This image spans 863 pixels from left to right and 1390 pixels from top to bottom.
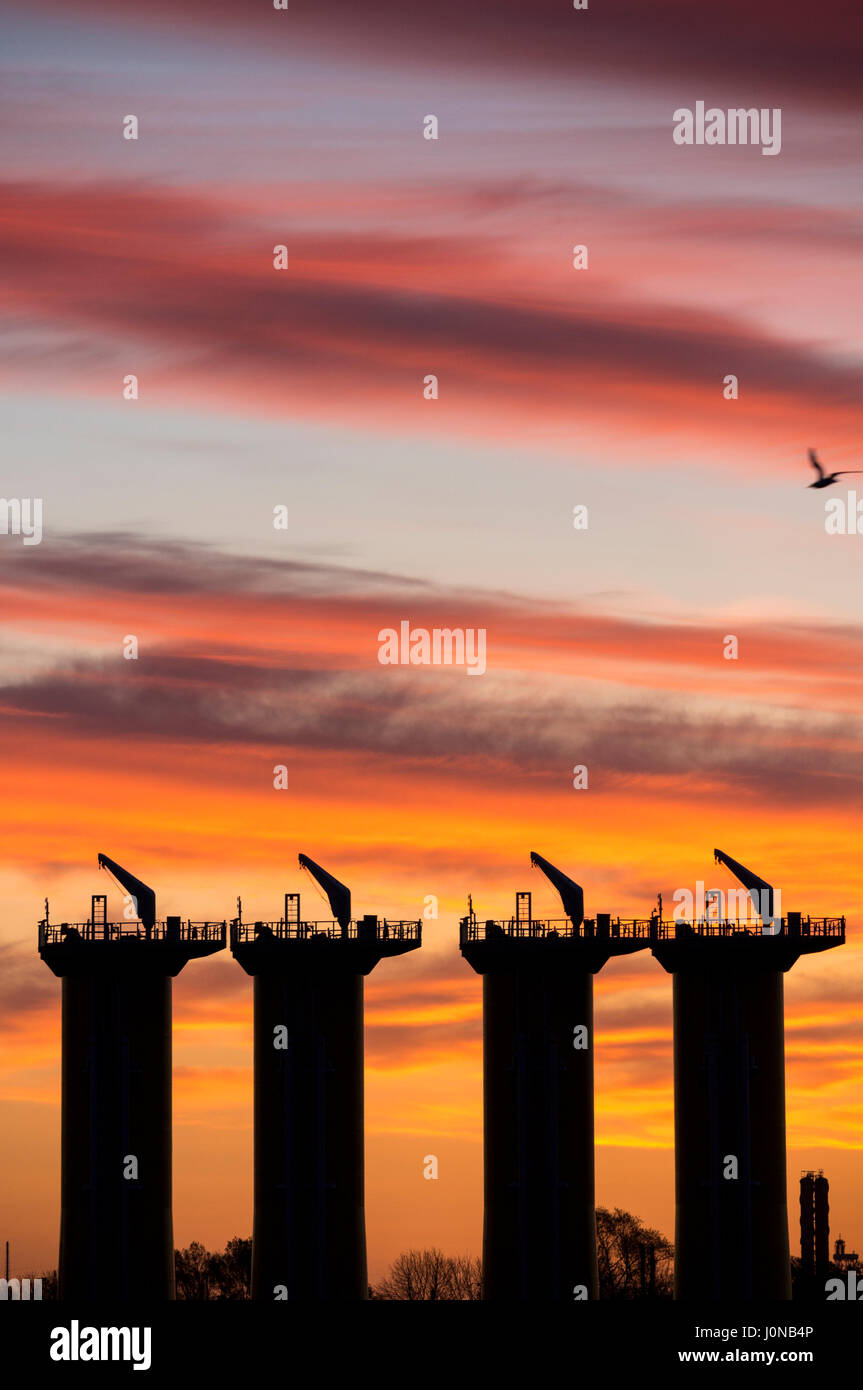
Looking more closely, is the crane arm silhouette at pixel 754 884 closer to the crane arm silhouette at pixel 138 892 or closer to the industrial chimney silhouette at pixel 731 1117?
the industrial chimney silhouette at pixel 731 1117

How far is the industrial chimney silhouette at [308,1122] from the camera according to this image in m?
112

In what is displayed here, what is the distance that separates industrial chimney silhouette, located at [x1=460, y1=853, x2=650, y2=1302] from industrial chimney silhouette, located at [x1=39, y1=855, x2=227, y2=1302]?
580 inches

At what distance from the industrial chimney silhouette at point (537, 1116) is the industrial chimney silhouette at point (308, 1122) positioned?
20.7 ft

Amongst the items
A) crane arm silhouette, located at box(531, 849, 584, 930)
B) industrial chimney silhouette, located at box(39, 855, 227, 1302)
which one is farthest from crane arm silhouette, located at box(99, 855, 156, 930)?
crane arm silhouette, located at box(531, 849, 584, 930)

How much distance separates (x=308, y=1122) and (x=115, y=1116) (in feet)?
28.5

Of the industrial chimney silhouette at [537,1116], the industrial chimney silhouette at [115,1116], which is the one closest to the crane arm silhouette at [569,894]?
the industrial chimney silhouette at [537,1116]

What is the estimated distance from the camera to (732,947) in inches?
4636

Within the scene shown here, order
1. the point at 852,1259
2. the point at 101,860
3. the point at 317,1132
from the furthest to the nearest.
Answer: the point at 852,1259 → the point at 101,860 → the point at 317,1132

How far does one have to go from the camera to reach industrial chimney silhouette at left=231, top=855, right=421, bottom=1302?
111562mm

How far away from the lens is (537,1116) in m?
114

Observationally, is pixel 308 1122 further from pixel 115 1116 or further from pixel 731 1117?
pixel 731 1117
